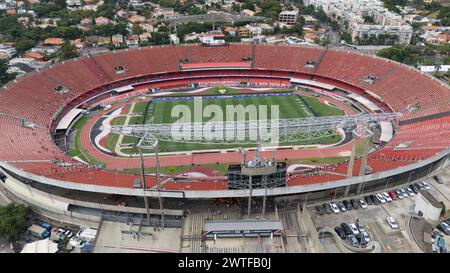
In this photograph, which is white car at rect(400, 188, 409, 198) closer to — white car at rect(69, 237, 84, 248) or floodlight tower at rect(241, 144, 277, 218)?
floodlight tower at rect(241, 144, 277, 218)

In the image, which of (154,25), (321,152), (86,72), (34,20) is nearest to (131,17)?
(154,25)

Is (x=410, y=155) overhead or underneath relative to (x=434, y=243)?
overhead

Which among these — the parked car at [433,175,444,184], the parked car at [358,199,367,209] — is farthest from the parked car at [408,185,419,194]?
the parked car at [358,199,367,209]

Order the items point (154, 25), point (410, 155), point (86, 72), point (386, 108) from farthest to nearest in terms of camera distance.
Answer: point (154, 25) < point (86, 72) < point (386, 108) < point (410, 155)

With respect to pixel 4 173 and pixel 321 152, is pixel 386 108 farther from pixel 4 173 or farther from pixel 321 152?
pixel 4 173

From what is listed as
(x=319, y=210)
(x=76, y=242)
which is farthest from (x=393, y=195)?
(x=76, y=242)

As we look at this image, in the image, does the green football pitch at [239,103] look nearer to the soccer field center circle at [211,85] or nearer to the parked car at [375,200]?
the soccer field center circle at [211,85]
